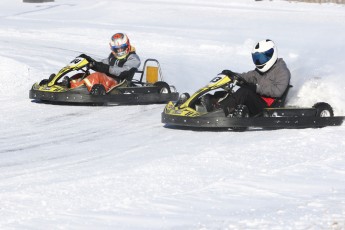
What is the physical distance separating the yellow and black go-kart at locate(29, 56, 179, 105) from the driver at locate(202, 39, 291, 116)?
2812 mm

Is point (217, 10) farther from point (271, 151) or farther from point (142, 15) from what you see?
point (271, 151)

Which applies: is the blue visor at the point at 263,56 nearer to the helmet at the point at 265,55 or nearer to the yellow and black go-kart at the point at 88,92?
the helmet at the point at 265,55

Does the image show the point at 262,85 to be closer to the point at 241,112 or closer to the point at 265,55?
the point at 265,55

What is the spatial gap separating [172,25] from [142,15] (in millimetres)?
2903

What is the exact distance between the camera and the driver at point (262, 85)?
10.8m

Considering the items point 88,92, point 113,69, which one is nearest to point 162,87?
point 113,69

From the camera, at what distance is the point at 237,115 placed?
35.4ft

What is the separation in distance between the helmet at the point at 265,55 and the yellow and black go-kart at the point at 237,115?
0.37m

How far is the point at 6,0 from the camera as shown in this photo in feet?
121

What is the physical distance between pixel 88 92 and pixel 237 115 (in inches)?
129

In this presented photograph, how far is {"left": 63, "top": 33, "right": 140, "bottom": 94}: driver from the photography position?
529 inches

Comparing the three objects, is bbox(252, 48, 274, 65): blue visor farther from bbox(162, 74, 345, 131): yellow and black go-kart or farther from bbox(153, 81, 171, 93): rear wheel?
bbox(153, 81, 171, 93): rear wheel

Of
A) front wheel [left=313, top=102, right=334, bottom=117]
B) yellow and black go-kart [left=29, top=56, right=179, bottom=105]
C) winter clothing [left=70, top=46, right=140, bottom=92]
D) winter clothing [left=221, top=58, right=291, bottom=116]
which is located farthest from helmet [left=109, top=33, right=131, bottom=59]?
front wheel [left=313, top=102, right=334, bottom=117]

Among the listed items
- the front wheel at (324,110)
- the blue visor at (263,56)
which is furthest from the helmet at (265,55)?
the front wheel at (324,110)
